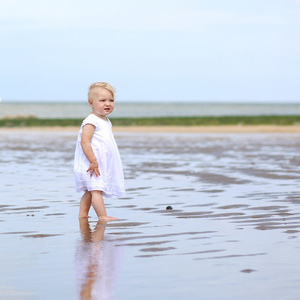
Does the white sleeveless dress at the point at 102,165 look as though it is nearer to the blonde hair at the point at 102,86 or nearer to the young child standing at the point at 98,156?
the young child standing at the point at 98,156

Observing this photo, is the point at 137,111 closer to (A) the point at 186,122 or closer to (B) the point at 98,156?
(A) the point at 186,122

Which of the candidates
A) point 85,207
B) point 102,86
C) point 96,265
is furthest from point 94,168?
point 96,265

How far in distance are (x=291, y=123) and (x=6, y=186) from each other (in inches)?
1278

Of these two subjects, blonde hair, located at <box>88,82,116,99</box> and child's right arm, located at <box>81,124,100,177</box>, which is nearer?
child's right arm, located at <box>81,124,100,177</box>

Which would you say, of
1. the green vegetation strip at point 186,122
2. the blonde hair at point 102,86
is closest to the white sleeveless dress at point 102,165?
the blonde hair at point 102,86

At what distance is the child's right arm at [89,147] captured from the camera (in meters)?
7.18

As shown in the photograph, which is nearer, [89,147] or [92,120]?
[89,147]

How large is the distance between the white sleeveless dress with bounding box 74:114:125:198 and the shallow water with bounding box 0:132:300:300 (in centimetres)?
26

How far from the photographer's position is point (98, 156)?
7.32m

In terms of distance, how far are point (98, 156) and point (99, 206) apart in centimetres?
54

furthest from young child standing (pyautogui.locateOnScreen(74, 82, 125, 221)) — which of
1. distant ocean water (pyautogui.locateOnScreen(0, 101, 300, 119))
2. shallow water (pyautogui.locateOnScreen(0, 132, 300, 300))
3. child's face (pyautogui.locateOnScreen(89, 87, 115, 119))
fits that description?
distant ocean water (pyautogui.locateOnScreen(0, 101, 300, 119))

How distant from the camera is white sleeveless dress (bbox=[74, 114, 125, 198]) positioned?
7.27 metres

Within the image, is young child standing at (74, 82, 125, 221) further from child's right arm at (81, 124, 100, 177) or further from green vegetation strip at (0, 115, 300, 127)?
green vegetation strip at (0, 115, 300, 127)

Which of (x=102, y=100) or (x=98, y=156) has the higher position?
(x=102, y=100)
